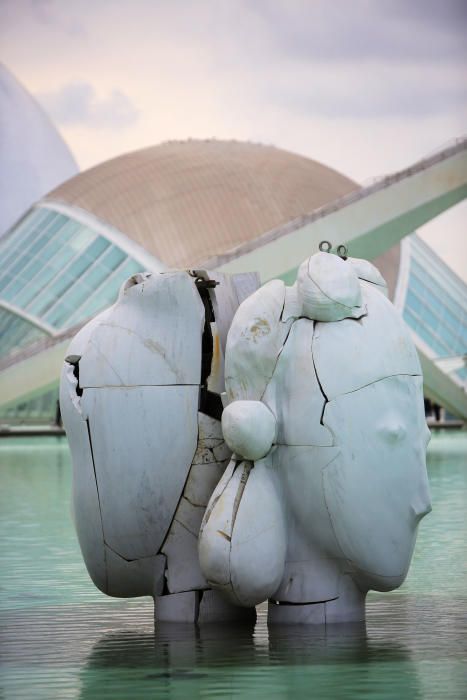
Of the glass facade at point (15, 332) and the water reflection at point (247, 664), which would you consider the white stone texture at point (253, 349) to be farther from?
the glass facade at point (15, 332)

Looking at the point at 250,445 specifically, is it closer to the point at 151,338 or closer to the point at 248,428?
the point at 248,428

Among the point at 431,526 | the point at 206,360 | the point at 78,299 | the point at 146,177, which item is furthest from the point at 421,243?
the point at 206,360

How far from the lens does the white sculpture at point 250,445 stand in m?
5.21

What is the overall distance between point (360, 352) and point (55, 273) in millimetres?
32993

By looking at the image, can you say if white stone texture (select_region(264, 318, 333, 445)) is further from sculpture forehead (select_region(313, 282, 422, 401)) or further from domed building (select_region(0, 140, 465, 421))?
domed building (select_region(0, 140, 465, 421))

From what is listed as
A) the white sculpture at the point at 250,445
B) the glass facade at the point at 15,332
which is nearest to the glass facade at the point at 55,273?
the glass facade at the point at 15,332

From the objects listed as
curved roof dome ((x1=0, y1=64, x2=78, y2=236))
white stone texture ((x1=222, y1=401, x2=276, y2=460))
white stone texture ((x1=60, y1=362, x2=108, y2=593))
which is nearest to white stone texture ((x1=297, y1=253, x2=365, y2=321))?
white stone texture ((x1=222, y1=401, x2=276, y2=460))

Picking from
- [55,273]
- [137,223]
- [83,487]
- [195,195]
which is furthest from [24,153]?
[83,487]

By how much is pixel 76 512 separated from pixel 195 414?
1.90 ft

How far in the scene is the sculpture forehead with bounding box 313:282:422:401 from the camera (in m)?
5.28

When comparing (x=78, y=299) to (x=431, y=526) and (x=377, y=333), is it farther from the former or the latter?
(x=377, y=333)

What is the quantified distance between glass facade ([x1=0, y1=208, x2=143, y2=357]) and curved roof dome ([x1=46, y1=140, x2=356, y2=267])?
930mm

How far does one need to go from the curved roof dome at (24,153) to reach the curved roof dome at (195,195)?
1584cm

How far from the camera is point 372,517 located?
5.21m
